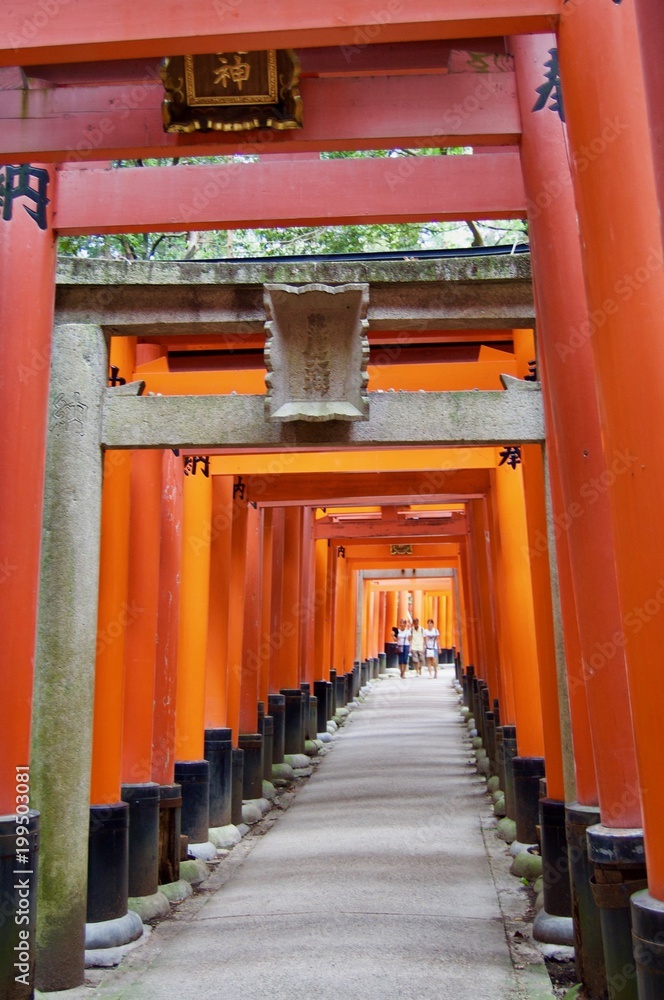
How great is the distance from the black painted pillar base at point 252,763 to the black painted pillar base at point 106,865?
515 cm

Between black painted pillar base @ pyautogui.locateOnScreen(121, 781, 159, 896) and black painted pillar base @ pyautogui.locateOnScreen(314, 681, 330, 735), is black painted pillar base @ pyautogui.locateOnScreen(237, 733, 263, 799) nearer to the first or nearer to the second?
black painted pillar base @ pyautogui.locateOnScreen(121, 781, 159, 896)

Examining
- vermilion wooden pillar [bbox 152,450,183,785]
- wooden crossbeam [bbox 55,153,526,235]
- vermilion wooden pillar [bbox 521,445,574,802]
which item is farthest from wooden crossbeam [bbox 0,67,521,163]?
vermilion wooden pillar [bbox 152,450,183,785]

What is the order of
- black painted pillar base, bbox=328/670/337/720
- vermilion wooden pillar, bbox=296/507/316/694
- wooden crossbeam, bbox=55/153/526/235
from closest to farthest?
wooden crossbeam, bbox=55/153/526/235
vermilion wooden pillar, bbox=296/507/316/694
black painted pillar base, bbox=328/670/337/720

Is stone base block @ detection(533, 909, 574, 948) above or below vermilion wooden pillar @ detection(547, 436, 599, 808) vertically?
below

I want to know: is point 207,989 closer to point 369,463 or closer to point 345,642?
point 369,463

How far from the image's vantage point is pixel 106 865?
19.6ft

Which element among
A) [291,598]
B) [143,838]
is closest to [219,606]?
[143,838]

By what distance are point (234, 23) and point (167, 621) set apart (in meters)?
4.95

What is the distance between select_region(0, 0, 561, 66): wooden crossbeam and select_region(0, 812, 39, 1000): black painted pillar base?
334 centimetres

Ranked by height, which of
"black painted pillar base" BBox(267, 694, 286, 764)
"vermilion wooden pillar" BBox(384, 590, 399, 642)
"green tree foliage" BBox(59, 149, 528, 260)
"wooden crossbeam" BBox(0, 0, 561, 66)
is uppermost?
"green tree foliage" BBox(59, 149, 528, 260)

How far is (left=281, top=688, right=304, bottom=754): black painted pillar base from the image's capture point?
14477 millimetres

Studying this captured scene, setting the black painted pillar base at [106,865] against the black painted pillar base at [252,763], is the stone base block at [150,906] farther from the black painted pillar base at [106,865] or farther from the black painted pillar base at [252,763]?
the black painted pillar base at [252,763]

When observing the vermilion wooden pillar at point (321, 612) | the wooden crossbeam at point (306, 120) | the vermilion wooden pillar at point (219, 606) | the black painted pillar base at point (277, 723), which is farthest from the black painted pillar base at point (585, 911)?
the vermilion wooden pillar at point (321, 612)

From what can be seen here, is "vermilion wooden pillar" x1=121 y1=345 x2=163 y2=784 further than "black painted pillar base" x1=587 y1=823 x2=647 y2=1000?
Yes
